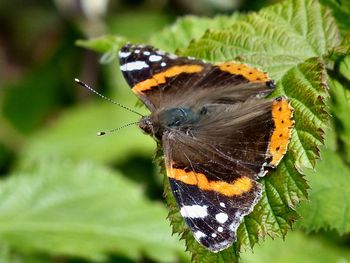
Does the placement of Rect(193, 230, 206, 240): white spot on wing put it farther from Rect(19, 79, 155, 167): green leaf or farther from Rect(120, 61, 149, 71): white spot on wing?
Rect(19, 79, 155, 167): green leaf

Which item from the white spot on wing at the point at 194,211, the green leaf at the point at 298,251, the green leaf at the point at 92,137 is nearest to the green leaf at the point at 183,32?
the white spot on wing at the point at 194,211

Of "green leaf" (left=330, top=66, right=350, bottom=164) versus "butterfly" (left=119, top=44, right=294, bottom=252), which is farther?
"green leaf" (left=330, top=66, right=350, bottom=164)

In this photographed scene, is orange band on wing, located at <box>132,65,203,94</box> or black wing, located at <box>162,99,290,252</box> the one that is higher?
orange band on wing, located at <box>132,65,203,94</box>

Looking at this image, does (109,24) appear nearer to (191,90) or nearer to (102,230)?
(102,230)

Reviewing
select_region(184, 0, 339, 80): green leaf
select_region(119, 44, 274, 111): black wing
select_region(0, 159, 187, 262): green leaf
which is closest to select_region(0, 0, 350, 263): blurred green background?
select_region(0, 159, 187, 262): green leaf

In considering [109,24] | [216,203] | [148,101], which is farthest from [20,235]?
[109,24]
